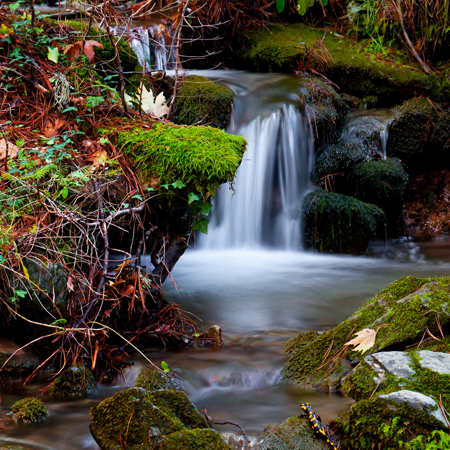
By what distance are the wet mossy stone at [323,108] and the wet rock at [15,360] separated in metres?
4.96

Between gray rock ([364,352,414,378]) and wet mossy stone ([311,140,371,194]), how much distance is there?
4.72 metres

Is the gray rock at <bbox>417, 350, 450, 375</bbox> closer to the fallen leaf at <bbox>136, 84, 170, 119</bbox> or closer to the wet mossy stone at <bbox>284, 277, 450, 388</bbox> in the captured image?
the wet mossy stone at <bbox>284, 277, 450, 388</bbox>

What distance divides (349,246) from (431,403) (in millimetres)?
4765

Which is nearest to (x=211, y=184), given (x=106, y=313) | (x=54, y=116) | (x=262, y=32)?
(x=106, y=313)

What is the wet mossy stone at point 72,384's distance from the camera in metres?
2.35

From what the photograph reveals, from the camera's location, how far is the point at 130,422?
1817 millimetres

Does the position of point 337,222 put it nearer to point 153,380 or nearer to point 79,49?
point 79,49

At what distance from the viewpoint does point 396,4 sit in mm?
7539

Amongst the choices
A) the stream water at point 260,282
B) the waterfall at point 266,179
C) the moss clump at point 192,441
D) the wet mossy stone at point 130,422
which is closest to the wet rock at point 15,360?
the stream water at point 260,282

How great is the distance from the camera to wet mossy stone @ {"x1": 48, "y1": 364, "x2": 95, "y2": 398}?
235 centimetres

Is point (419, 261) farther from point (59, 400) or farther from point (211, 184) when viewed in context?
point (59, 400)

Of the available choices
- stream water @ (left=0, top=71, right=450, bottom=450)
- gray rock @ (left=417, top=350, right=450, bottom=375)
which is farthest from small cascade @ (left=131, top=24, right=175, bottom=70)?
gray rock @ (left=417, top=350, right=450, bottom=375)

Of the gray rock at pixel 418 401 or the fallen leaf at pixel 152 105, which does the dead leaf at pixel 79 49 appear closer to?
the fallen leaf at pixel 152 105

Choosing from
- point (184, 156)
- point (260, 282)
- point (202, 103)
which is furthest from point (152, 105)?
point (260, 282)
